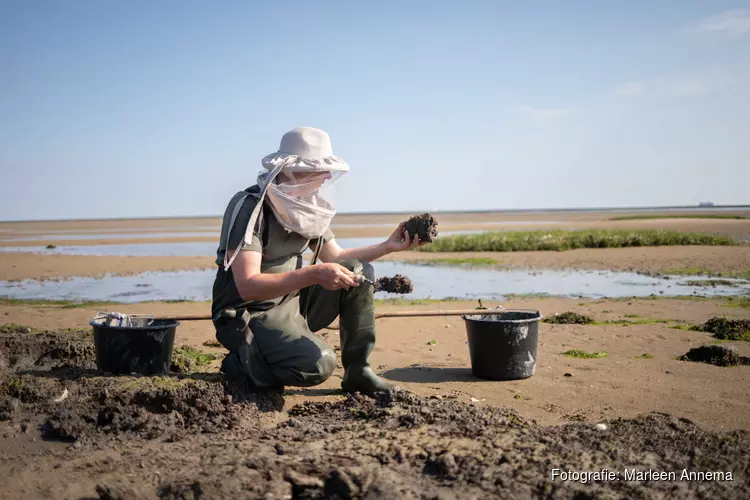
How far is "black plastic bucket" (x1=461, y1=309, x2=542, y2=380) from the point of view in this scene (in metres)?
5.36

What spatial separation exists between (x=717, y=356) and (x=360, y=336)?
347 centimetres

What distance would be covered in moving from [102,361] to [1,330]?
8.77 ft

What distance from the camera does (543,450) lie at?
3213mm

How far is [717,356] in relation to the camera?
236 inches

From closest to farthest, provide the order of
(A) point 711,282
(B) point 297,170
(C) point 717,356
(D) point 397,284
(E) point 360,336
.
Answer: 1. (B) point 297,170
2. (E) point 360,336
3. (D) point 397,284
4. (C) point 717,356
5. (A) point 711,282

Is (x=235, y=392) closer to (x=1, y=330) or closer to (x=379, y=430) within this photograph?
(x=379, y=430)

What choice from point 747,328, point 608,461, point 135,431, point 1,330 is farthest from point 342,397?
point 747,328

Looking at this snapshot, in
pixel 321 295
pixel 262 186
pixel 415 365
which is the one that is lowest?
pixel 415 365

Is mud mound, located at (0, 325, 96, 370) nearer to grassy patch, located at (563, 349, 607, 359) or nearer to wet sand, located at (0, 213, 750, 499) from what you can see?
wet sand, located at (0, 213, 750, 499)

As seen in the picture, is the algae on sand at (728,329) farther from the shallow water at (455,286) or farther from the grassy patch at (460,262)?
the grassy patch at (460,262)

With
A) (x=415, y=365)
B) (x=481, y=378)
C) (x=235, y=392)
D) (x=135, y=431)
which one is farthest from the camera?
(x=415, y=365)

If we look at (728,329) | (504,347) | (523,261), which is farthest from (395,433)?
(523,261)

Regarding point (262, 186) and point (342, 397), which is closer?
point (262, 186)

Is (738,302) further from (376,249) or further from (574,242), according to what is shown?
(574,242)
